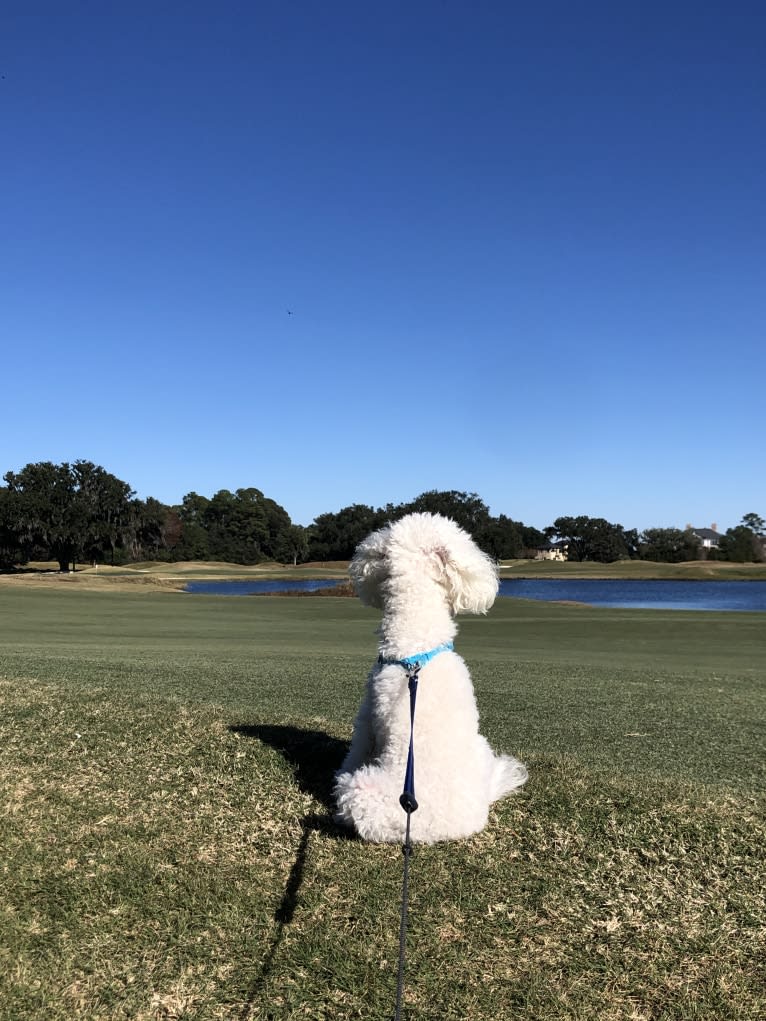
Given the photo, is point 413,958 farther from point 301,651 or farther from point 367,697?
point 301,651

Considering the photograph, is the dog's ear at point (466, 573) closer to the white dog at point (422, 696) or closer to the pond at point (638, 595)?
the white dog at point (422, 696)

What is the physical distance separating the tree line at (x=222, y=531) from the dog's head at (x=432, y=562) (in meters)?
60.1

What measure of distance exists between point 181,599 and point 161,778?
32.1 meters

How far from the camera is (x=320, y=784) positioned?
15.1ft

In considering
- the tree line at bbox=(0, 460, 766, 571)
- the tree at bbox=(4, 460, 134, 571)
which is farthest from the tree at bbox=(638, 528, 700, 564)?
the tree at bbox=(4, 460, 134, 571)

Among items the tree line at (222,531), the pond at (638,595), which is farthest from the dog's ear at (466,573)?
the tree line at (222,531)

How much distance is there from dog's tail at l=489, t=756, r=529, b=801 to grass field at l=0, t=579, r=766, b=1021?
89mm

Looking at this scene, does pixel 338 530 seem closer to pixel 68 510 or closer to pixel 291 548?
pixel 291 548

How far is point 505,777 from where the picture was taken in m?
4.31

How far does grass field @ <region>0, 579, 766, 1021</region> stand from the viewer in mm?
2836

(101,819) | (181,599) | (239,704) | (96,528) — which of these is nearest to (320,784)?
(101,819)

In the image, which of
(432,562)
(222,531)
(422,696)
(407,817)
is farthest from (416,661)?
(222,531)

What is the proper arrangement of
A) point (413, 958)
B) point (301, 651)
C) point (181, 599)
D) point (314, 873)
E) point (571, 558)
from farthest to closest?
point (571, 558) → point (181, 599) → point (301, 651) → point (314, 873) → point (413, 958)

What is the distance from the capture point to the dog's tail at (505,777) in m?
4.18
